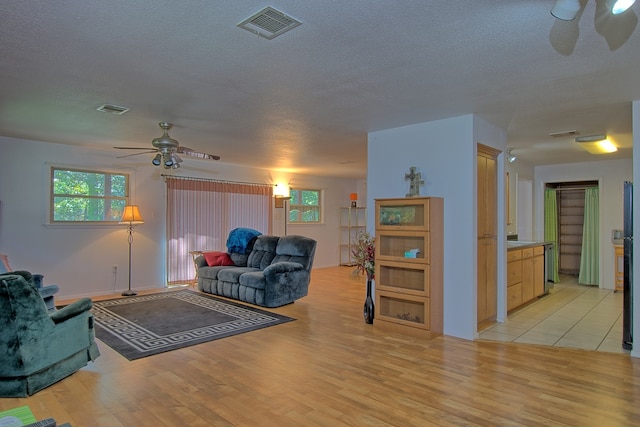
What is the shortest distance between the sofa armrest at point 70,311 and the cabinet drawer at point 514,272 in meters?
A: 4.81

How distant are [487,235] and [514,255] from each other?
1095 millimetres

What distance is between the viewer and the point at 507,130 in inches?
191

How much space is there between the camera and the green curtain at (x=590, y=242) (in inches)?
290

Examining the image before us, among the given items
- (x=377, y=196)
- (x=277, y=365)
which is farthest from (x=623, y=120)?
(x=277, y=365)

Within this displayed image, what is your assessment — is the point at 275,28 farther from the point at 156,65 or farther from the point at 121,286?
the point at 121,286

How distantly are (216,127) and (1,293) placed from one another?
2757 millimetres

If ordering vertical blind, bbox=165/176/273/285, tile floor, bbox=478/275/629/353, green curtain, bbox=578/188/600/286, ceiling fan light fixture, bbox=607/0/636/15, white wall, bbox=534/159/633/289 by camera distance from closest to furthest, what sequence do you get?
ceiling fan light fixture, bbox=607/0/636/15 < tile floor, bbox=478/275/629/353 < white wall, bbox=534/159/633/289 < vertical blind, bbox=165/176/273/285 < green curtain, bbox=578/188/600/286

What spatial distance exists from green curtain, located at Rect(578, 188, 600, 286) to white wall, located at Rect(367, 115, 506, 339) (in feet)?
13.4

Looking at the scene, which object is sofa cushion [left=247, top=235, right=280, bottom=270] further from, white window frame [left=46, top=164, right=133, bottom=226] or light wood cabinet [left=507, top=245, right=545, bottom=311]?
A: light wood cabinet [left=507, top=245, right=545, bottom=311]

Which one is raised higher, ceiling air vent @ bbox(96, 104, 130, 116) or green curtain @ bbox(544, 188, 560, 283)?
ceiling air vent @ bbox(96, 104, 130, 116)

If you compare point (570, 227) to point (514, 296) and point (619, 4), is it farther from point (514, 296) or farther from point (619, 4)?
point (619, 4)


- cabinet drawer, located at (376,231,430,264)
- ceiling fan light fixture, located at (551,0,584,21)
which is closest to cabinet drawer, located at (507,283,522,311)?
cabinet drawer, located at (376,231,430,264)

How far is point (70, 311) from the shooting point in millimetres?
3176

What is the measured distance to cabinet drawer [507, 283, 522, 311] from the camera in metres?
5.08
